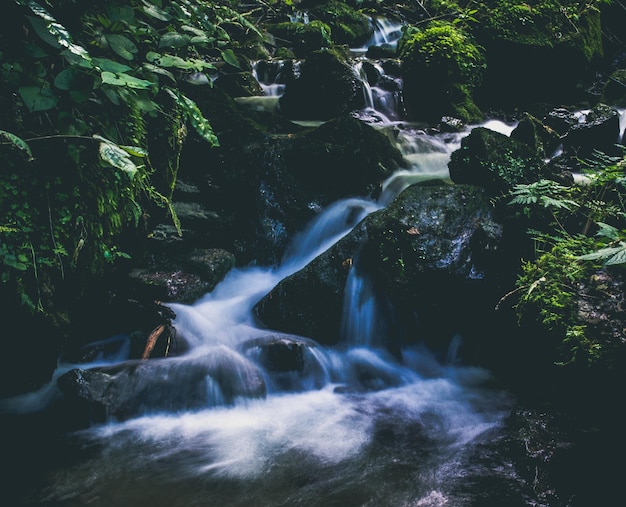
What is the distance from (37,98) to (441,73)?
8.47 metres

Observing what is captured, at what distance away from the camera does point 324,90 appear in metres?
9.21

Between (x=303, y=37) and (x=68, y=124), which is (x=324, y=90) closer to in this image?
(x=303, y=37)

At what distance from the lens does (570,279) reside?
11.4ft

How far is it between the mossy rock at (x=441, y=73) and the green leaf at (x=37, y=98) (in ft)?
26.9

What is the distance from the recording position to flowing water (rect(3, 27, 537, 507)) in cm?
289

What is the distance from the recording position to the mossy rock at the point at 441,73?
30.1 ft

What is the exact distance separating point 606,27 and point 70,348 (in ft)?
51.9

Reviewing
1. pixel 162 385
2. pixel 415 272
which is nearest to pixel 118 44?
pixel 162 385

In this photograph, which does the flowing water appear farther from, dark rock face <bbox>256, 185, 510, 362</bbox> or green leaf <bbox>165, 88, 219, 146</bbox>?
green leaf <bbox>165, 88, 219, 146</bbox>

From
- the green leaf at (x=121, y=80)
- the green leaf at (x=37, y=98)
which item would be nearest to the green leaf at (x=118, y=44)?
the green leaf at (x=121, y=80)

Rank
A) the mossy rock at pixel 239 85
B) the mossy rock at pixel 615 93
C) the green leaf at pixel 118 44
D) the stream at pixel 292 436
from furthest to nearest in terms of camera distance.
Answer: the mossy rock at pixel 239 85
the mossy rock at pixel 615 93
the stream at pixel 292 436
the green leaf at pixel 118 44

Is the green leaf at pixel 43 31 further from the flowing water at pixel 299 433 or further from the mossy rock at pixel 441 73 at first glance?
the mossy rock at pixel 441 73

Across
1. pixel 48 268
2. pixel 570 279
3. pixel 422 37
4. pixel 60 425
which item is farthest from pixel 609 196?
pixel 422 37

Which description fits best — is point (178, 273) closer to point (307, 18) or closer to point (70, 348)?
point (70, 348)
